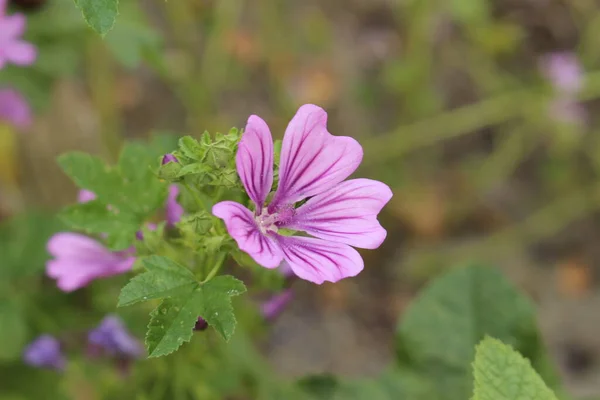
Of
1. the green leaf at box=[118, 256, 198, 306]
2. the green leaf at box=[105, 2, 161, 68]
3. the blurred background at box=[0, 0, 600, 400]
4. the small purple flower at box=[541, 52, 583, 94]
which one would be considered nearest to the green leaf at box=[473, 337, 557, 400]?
the green leaf at box=[118, 256, 198, 306]

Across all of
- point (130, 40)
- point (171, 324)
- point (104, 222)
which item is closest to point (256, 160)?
point (171, 324)

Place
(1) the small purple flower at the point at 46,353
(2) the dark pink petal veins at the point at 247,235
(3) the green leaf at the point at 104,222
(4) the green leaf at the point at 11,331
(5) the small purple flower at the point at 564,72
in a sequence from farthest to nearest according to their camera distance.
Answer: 1. (5) the small purple flower at the point at 564,72
2. (4) the green leaf at the point at 11,331
3. (1) the small purple flower at the point at 46,353
4. (3) the green leaf at the point at 104,222
5. (2) the dark pink petal veins at the point at 247,235

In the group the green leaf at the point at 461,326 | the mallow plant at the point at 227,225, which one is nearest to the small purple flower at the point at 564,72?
the green leaf at the point at 461,326

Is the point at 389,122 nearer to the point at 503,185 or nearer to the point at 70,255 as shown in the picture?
the point at 503,185

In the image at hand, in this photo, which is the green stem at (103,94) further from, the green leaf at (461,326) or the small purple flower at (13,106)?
the green leaf at (461,326)

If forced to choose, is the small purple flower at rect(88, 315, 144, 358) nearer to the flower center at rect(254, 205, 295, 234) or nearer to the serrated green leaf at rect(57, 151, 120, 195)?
the serrated green leaf at rect(57, 151, 120, 195)

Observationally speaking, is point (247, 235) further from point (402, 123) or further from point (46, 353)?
point (402, 123)
